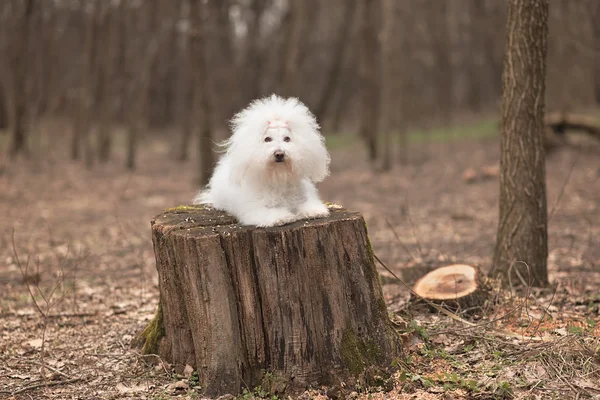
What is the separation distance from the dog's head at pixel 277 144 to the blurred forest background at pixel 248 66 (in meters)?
8.61

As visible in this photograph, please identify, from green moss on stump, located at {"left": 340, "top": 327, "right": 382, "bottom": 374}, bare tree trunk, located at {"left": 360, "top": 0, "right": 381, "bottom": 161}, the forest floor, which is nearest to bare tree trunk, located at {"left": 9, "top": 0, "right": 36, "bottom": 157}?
the forest floor

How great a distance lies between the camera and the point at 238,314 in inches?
163

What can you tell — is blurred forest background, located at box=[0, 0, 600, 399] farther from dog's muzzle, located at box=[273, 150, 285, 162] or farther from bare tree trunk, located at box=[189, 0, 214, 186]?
dog's muzzle, located at box=[273, 150, 285, 162]

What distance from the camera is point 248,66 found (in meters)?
26.6

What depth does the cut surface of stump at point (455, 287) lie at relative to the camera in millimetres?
5141

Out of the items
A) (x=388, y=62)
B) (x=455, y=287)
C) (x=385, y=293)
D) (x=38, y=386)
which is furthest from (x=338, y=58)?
(x=38, y=386)

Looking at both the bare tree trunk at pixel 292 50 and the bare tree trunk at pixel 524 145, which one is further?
the bare tree trunk at pixel 292 50

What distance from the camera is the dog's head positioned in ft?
13.9

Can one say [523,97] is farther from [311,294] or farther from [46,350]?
[46,350]

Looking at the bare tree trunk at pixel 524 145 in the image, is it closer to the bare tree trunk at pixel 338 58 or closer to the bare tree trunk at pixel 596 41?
the bare tree trunk at pixel 596 41

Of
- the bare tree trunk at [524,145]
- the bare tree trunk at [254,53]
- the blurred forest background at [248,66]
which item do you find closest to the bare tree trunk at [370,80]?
the blurred forest background at [248,66]

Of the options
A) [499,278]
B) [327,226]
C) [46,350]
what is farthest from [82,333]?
[499,278]

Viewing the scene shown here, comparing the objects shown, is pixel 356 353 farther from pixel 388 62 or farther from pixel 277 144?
pixel 388 62

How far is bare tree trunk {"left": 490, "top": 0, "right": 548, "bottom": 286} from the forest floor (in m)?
0.34
